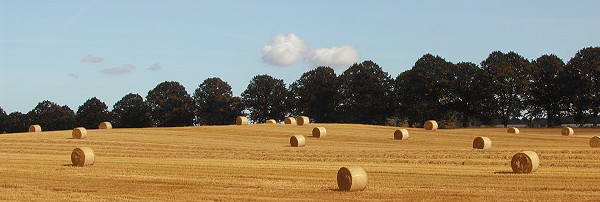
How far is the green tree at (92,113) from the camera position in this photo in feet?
347

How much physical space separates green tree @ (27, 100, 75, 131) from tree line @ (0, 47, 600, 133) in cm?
13

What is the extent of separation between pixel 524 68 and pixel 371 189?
2986 inches

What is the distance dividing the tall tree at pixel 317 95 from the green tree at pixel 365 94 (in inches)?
48.8

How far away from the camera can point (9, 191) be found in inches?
936

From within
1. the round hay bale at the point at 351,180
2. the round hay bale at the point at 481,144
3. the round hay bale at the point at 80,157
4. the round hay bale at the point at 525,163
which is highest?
the round hay bale at the point at 481,144

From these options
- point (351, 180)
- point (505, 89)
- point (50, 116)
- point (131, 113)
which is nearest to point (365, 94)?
point (505, 89)

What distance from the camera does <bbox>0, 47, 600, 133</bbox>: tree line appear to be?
306 ft

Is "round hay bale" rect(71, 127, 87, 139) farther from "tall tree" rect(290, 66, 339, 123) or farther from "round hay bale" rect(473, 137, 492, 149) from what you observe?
"tall tree" rect(290, 66, 339, 123)

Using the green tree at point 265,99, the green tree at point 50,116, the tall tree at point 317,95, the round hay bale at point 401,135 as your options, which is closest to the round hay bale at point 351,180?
the round hay bale at point 401,135

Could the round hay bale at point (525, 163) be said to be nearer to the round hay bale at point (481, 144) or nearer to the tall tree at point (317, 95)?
the round hay bale at point (481, 144)

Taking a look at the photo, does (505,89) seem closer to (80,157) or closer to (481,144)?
(481,144)

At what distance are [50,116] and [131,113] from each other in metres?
11.7

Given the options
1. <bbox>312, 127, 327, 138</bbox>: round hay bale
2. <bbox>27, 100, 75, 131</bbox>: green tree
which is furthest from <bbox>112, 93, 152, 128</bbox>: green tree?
<bbox>312, 127, 327, 138</bbox>: round hay bale

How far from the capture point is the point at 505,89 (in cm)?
9306
